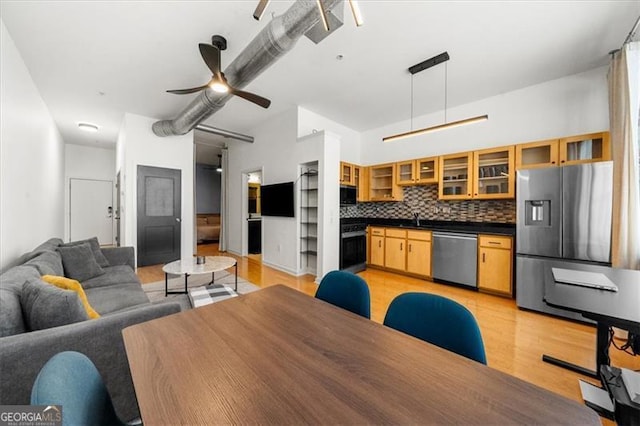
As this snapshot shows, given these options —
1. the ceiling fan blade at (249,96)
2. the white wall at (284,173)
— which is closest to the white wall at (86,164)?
the white wall at (284,173)

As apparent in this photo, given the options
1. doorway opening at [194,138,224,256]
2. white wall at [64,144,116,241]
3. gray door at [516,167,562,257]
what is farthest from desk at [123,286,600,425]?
white wall at [64,144,116,241]

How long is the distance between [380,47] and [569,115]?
9.36ft

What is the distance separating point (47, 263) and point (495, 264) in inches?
202

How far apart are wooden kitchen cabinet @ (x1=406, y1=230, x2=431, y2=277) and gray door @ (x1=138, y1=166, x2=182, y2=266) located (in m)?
4.65

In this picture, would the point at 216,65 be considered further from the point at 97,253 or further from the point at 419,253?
the point at 419,253

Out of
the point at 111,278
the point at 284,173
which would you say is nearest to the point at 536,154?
the point at 284,173

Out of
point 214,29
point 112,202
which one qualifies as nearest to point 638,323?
point 214,29

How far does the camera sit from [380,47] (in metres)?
2.76

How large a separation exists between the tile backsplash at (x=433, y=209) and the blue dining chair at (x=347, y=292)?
356cm

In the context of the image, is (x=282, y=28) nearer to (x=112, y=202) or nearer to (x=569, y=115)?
(x=569, y=115)

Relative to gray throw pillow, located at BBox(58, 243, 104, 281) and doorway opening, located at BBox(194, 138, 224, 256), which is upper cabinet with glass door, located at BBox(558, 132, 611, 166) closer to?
gray throw pillow, located at BBox(58, 243, 104, 281)

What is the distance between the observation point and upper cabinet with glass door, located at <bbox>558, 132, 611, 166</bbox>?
9.79 ft

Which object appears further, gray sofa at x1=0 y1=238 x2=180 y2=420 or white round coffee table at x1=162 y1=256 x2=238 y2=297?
white round coffee table at x1=162 y1=256 x2=238 y2=297

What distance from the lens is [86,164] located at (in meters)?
7.05
